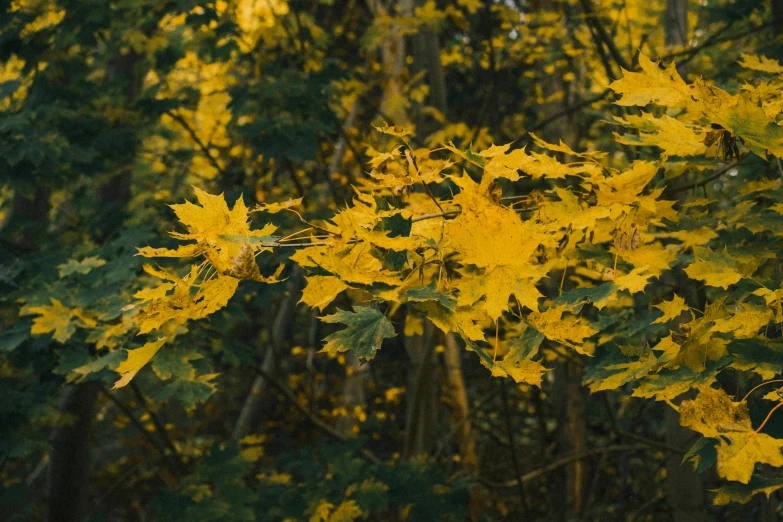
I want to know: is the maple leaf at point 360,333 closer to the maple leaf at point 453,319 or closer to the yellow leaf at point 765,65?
the maple leaf at point 453,319

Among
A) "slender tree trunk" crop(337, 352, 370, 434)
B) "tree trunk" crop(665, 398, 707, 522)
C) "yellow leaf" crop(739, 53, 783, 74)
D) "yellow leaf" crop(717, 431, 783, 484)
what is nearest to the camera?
"yellow leaf" crop(717, 431, 783, 484)

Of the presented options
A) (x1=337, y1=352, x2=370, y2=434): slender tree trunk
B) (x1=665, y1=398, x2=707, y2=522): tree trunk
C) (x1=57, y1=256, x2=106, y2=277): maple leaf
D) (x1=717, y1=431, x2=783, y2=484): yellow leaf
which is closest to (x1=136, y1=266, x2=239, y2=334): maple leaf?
(x1=717, y1=431, x2=783, y2=484): yellow leaf

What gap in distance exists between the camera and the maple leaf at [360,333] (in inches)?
41.8

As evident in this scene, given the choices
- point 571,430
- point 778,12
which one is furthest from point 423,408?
point 778,12

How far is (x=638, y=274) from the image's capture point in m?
1.27

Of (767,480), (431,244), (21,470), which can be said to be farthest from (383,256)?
(21,470)

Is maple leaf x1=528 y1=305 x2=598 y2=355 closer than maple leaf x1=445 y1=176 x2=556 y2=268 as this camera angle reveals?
No

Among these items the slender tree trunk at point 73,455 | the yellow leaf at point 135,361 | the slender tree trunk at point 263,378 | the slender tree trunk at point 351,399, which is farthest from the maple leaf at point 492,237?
the slender tree trunk at point 351,399

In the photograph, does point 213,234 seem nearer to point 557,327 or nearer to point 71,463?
point 557,327

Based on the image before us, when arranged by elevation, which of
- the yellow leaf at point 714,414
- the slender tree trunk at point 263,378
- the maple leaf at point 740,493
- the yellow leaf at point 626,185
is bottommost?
the slender tree trunk at point 263,378

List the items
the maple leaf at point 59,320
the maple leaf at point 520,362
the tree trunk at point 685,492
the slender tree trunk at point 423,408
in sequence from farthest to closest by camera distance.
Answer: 1. the slender tree trunk at point 423,408
2. the tree trunk at point 685,492
3. the maple leaf at point 59,320
4. the maple leaf at point 520,362

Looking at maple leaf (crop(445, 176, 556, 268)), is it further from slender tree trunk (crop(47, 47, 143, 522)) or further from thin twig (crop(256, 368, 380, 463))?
slender tree trunk (crop(47, 47, 143, 522))

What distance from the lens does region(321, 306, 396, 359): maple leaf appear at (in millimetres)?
1062

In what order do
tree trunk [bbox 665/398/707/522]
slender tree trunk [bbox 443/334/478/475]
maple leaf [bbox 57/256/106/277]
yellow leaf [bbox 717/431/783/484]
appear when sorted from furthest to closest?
slender tree trunk [bbox 443/334/478/475], tree trunk [bbox 665/398/707/522], maple leaf [bbox 57/256/106/277], yellow leaf [bbox 717/431/783/484]
